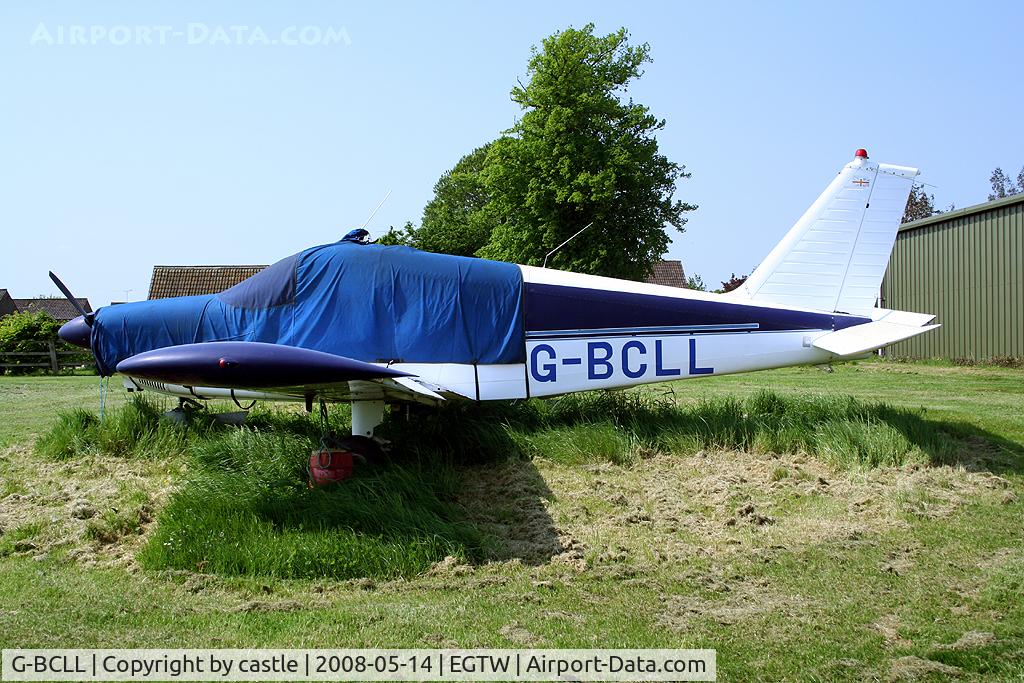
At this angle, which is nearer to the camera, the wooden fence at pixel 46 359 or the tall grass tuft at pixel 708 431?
the tall grass tuft at pixel 708 431

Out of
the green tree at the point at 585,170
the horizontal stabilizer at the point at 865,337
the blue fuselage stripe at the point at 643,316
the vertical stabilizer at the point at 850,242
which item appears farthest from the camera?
the green tree at the point at 585,170

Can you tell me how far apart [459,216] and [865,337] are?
126 ft

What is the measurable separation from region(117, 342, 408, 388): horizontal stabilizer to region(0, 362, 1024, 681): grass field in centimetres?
112

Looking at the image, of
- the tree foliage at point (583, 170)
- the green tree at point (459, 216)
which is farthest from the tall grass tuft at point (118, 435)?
the green tree at point (459, 216)

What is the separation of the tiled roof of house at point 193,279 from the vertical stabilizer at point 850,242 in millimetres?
34016

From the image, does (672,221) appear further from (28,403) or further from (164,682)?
(164,682)

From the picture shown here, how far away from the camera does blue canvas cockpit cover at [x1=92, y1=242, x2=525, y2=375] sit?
7.42 m

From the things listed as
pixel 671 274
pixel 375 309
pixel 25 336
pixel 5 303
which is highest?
pixel 671 274

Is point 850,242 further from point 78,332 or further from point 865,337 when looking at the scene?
point 78,332

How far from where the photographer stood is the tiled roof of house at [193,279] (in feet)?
126

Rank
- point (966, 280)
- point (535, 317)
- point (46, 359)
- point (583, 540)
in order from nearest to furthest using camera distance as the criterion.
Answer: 1. point (583, 540)
2. point (535, 317)
3. point (966, 280)
4. point (46, 359)

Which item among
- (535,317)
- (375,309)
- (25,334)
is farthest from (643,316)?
(25,334)

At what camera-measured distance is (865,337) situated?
7602 mm

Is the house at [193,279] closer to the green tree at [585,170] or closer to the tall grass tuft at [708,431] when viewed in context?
the green tree at [585,170]
